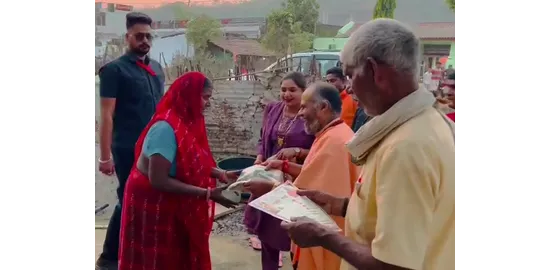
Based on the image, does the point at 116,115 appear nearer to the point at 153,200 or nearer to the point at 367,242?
the point at 153,200

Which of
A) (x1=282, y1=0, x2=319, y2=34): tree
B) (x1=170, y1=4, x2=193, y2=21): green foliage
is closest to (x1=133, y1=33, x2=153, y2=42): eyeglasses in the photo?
(x1=170, y1=4, x2=193, y2=21): green foliage

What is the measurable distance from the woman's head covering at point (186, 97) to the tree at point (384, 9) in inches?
25.0

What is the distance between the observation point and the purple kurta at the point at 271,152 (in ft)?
5.99

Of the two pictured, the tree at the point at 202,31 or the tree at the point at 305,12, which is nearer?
the tree at the point at 305,12

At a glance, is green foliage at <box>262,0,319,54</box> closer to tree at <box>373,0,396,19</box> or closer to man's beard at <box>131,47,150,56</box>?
tree at <box>373,0,396,19</box>

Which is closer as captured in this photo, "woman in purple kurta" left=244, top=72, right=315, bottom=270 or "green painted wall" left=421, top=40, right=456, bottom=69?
"green painted wall" left=421, top=40, right=456, bottom=69

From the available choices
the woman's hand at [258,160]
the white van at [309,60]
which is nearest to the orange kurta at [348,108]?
the white van at [309,60]

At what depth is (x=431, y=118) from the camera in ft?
3.83

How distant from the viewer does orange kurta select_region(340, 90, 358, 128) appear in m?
1.68

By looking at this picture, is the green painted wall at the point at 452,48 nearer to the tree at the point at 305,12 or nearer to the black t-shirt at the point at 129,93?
the tree at the point at 305,12

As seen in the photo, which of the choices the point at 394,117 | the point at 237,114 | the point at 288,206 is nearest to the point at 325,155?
the point at 288,206

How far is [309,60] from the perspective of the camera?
176 centimetres

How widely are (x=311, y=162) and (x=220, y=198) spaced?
390mm

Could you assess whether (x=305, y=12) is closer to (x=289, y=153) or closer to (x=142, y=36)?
(x=289, y=153)
